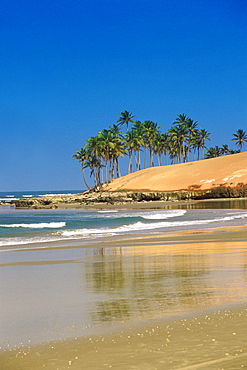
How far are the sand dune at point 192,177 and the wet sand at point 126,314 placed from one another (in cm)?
5959

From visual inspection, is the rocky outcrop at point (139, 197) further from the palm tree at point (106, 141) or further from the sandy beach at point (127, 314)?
the sandy beach at point (127, 314)

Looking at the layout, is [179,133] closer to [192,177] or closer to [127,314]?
[192,177]

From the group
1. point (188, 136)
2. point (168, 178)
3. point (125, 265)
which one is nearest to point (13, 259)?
point (125, 265)

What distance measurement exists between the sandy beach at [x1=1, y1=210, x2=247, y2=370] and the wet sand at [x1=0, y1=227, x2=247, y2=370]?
0.01 m

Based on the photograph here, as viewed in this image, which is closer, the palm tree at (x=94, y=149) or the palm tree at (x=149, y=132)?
the palm tree at (x=94, y=149)

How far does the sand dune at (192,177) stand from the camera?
70.6 metres

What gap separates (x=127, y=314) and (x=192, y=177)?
71936mm

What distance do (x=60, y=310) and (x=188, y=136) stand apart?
388 ft

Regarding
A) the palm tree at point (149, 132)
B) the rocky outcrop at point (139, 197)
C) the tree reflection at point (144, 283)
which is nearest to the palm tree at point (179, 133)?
the palm tree at point (149, 132)

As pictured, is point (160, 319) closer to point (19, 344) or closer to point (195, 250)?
point (19, 344)

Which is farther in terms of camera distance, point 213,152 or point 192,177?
point 213,152

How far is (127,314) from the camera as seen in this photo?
19.4ft

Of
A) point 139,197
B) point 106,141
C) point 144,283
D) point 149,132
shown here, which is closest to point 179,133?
point 149,132

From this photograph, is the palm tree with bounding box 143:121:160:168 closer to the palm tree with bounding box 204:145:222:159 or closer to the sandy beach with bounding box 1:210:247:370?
the palm tree with bounding box 204:145:222:159
